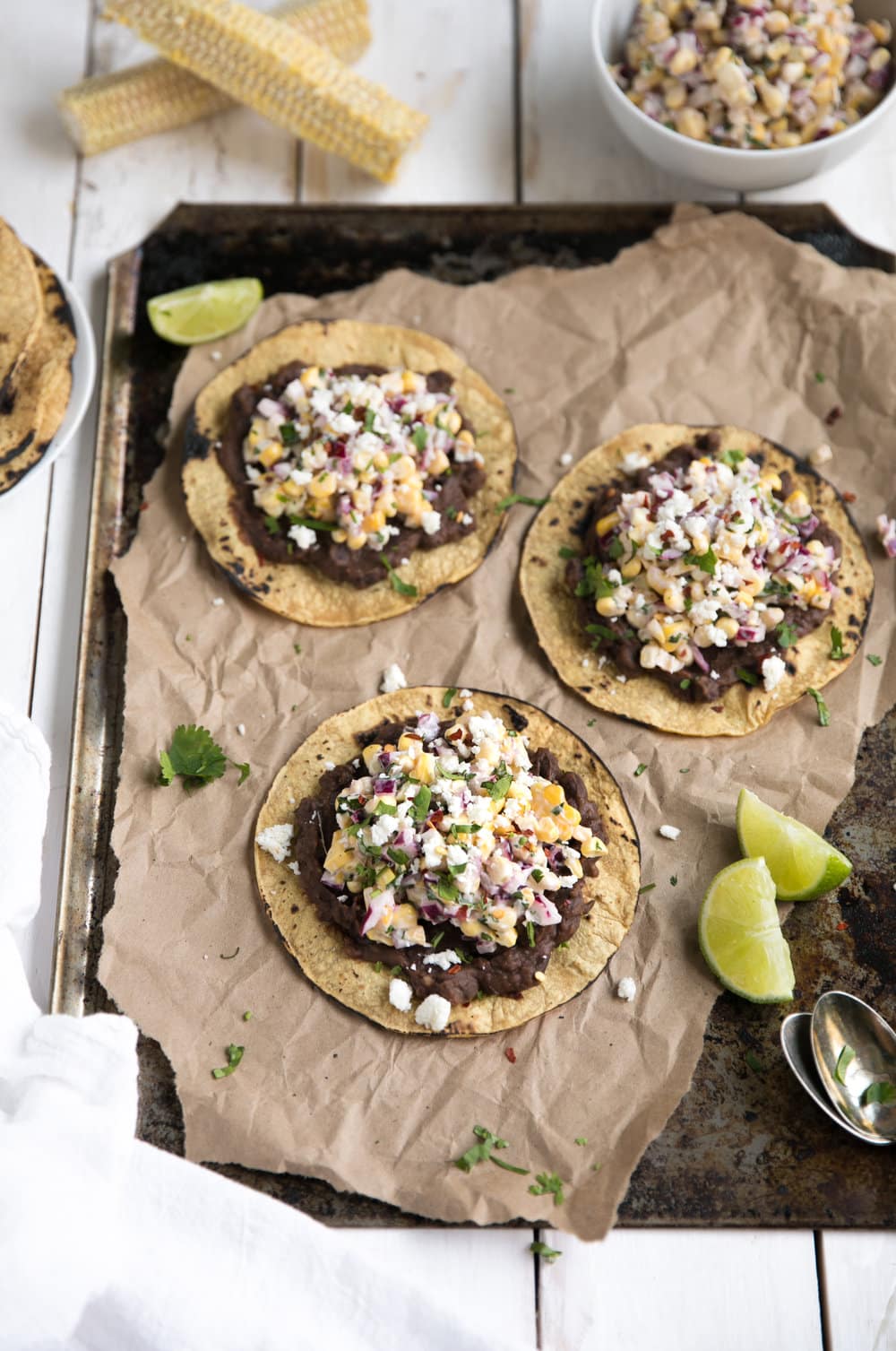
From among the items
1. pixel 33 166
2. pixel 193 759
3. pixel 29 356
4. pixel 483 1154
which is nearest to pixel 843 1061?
pixel 483 1154

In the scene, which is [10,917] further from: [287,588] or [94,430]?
[94,430]

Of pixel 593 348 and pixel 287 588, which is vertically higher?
pixel 593 348

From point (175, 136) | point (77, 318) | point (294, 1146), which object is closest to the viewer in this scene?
point (294, 1146)

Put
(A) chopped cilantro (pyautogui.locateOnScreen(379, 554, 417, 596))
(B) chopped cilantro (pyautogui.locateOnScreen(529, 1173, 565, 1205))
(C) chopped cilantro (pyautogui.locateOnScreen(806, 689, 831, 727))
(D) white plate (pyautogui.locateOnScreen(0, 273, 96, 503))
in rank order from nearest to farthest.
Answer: (B) chopped cilantro (pyautogui.locateOnScreen(529, 1173, 565, 1205)) → (C) chopped cilantro (pyautogui.locateOnScreen(806, 689, 831, 727)) → (A) chopped cilantro (pyautogui.locateOnScreen(379, 554, 417, 596)) → (D) white plate (pyautogui.locateOnScreen(0, 273, 96, 503))

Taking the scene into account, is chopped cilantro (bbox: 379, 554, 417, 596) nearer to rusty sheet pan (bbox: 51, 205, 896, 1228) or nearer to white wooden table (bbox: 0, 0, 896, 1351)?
rusty sheet pan (bbox: 51, 205, 896, 1228)

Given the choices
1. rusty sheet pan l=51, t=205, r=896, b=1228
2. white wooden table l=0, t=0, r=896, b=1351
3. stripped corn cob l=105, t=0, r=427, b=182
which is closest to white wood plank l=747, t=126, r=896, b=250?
white wooden table l=0, t=0, r=896, b=1351

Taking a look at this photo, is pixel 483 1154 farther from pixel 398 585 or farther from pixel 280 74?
pixel 280 74

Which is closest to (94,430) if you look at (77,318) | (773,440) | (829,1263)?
(77,318)

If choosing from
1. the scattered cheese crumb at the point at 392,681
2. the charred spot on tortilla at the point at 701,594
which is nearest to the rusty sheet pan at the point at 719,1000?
the charred spot on tortilla at the point at 701,594
